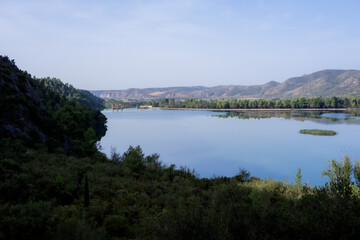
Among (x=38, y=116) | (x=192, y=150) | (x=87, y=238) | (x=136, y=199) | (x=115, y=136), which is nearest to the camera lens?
(x=87, y=238)

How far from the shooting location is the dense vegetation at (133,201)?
9508 millimetres

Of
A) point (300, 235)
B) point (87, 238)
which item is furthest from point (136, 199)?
point (300, 235)

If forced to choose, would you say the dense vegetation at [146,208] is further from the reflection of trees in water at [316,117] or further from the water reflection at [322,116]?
the water reflection at [322,116]

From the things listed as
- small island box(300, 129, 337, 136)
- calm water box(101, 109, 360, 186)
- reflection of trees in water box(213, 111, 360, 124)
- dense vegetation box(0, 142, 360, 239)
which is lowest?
calm water box(101, 109, 360, 186)

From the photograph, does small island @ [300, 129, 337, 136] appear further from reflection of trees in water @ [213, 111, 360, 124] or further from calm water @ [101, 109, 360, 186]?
reflection of trees in water @ [213, 111, 360, 124]

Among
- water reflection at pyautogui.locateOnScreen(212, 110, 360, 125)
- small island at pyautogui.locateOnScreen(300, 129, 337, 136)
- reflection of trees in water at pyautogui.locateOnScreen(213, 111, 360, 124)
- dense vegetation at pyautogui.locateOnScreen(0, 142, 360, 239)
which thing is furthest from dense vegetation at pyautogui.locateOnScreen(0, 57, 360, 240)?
water reflection at pyautogui.locateOnScreen(212, 110, 360, 125)

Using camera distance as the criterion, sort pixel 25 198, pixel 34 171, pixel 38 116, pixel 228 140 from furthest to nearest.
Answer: pixel 228 140 → pixel 38 116 → pixel 34 171 → pixel 25 198

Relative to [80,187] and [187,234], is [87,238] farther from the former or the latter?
[80,187]

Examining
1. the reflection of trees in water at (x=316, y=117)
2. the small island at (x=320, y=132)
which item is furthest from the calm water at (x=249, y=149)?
the reflection of trees in water at (x=316, y=117)

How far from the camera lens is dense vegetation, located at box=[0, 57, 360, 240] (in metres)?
9.51

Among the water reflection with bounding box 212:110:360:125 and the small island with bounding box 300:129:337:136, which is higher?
the water reflection with bounding box 212:110:360:125

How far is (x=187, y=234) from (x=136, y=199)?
10.4 meters

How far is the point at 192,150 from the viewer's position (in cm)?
6612

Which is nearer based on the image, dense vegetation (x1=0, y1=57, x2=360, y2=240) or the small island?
dense vegetation (x1=0, y1=57, x2=360, y2=240)
